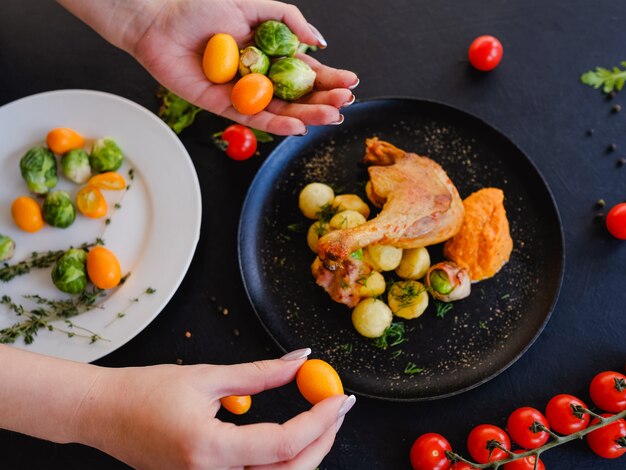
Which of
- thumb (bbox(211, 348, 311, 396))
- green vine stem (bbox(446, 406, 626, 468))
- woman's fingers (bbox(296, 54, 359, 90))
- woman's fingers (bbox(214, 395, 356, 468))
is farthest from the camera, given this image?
woman's fingers (bbox(296, 54, 359, 90))

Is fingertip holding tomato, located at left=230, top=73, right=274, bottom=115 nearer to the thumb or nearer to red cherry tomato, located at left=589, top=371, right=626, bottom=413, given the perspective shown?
the thumb

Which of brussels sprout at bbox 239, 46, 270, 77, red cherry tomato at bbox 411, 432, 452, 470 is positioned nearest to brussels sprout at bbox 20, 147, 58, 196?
brussels sprout at bbox 239, 46, 270, 77

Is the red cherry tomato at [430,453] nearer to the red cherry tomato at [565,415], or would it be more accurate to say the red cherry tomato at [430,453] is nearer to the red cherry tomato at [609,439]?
the red cherry tomato at [565,415]

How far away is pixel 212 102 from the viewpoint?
2.92 metres

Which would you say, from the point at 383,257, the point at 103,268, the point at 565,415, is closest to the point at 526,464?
the point at 565,415

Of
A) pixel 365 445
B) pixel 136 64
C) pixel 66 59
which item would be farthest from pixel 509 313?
pixel 66 59

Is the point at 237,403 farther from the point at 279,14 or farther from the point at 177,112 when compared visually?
the point at 279,14

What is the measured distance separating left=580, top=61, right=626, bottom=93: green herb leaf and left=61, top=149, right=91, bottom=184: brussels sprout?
116 inches

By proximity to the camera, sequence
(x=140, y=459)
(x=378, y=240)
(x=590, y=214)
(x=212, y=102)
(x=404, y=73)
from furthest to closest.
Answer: (x=404, y=73) < (x=590, y=214) < (x=212, y=102) < (x=378, y=240) < (x=140, y=459)

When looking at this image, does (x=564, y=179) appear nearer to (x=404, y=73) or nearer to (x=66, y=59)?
(x=404, y=73)

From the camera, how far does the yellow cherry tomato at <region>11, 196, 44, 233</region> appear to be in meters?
2.97

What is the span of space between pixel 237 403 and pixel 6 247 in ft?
4.81

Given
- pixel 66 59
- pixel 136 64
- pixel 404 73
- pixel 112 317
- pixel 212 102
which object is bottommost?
pixel 112 317

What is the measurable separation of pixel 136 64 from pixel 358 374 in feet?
7.70
